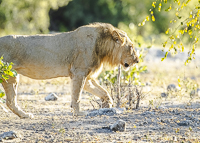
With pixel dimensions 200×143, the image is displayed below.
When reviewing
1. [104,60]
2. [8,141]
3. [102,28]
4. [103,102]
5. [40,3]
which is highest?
[40,3]

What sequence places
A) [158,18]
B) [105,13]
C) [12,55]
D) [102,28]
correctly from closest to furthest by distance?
1. [12,55]
2. [102,28]
3. [105,13]
4. [158,18]

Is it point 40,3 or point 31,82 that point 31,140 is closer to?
point 31,82

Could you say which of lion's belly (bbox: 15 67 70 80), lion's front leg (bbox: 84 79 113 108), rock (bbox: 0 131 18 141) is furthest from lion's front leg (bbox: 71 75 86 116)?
rock (bbox: 0 131 18 141)

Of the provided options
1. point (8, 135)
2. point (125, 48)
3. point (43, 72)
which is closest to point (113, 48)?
point (125, 48)

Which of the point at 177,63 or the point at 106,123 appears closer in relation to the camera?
the point at 106,123

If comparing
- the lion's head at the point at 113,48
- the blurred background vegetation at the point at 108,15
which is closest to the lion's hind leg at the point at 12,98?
the lion's head at the point at 113,48

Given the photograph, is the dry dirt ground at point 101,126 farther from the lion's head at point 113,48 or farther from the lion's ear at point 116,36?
the lion's ear at point 116,36

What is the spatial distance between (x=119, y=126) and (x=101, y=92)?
6.68 feet

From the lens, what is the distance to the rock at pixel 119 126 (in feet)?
19.4

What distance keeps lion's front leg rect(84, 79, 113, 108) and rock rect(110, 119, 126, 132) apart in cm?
195

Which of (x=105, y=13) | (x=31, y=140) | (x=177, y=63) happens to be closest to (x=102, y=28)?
(x=31, y=140)

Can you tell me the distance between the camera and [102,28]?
7.51 metres

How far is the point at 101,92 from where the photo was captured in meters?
7.87

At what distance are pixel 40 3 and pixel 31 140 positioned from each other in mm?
19983
